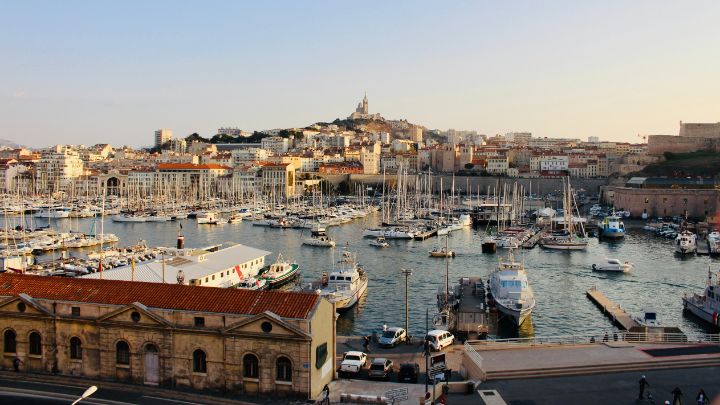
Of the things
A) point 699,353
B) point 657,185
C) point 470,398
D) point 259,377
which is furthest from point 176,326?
point 657,185

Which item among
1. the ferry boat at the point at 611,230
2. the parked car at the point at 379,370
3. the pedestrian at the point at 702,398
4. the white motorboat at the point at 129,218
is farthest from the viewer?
the white motorboat at the point at 129,218

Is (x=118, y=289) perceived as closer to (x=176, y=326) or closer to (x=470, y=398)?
(x=176, y=326)

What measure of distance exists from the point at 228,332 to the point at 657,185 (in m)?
55.1

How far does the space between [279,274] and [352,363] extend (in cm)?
1395

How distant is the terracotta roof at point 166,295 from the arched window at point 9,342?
0.73 metres

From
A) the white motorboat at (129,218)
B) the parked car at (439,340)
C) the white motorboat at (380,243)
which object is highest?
the parked car at (439,340)

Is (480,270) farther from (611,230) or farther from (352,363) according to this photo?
(352,363)

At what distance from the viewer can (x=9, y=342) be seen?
12914mm

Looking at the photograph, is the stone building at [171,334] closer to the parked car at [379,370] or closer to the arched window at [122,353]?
the arched window at [122,353]

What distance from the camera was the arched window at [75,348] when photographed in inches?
494

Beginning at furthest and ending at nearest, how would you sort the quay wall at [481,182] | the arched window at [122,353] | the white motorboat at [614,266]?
the quay wall at [481,182] → the white motorboat at [614,266] → the arched window at [122,353]

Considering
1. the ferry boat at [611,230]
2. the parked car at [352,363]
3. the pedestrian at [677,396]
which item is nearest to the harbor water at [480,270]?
the ferry boat at [611,230]

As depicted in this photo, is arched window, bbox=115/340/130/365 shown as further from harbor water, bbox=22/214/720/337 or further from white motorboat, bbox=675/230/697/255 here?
white motorboat, bbox=675/230/697/255

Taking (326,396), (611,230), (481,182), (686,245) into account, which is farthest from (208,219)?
(326,396)
